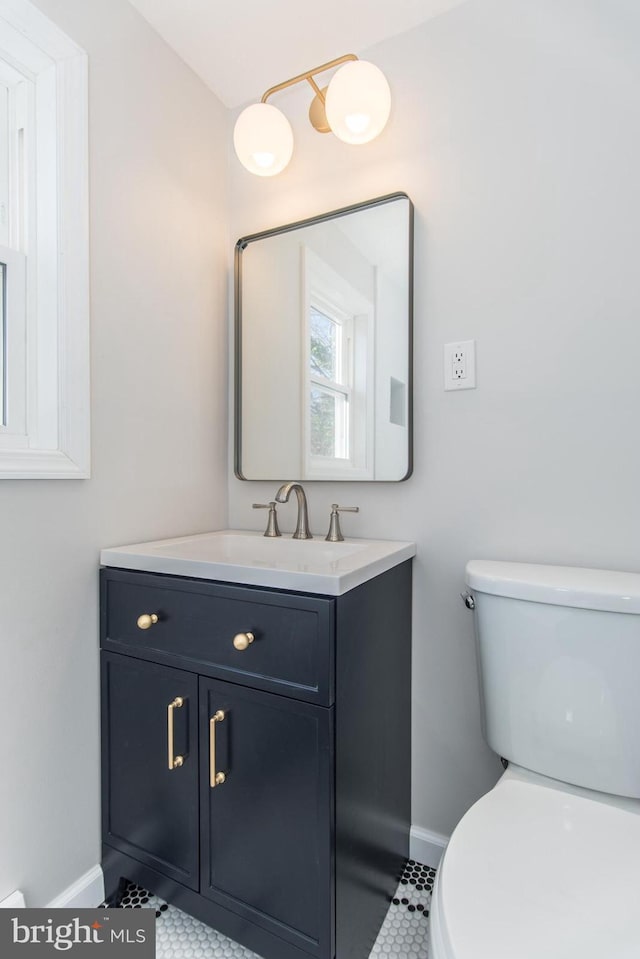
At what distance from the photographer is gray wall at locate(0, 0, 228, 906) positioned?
988 mm

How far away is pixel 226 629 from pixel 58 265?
2.90 feet

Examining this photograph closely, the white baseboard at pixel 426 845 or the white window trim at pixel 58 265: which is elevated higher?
the white window trim at pixel 58 265

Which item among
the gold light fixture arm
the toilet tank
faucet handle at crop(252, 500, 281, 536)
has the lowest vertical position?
the toilet tank

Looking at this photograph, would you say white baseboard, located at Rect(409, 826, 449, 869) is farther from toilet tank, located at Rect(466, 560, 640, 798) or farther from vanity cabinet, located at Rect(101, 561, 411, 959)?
toilet tank, located at Rect(466, 560, 640, 798)

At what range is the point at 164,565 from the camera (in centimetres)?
103

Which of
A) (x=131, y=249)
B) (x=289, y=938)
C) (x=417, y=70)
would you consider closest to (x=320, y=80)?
(x=417, y=70)

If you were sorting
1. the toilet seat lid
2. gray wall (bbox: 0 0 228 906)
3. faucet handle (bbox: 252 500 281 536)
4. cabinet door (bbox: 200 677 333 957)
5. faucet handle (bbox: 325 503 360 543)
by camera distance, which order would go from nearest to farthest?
the toilet seat lid → cabinet door (bbox: 200 677 333 957) → gray wall (bbox: 0 0 228 906) → faucet handle (bbox: 325 503 360 543) → faucet handle (bbox: 252 500 281 536)

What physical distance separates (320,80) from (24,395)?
123 cm

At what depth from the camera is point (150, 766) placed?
1.06 m

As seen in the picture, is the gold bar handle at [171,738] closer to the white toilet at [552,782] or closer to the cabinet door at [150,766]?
the cabinet door at [150,766]

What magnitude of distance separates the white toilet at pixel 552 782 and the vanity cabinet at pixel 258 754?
0.79ft

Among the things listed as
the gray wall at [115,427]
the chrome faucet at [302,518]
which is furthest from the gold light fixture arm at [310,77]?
the chrome faucet at [302,518]

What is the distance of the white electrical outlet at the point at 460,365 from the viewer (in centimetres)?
118

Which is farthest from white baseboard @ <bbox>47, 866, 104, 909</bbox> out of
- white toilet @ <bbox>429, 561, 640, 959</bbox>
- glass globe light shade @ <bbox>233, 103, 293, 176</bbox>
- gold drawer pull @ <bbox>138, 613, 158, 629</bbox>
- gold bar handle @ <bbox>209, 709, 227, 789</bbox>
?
glass globe light shade @ <bbox>233, 103, 293, 176</bbox>
